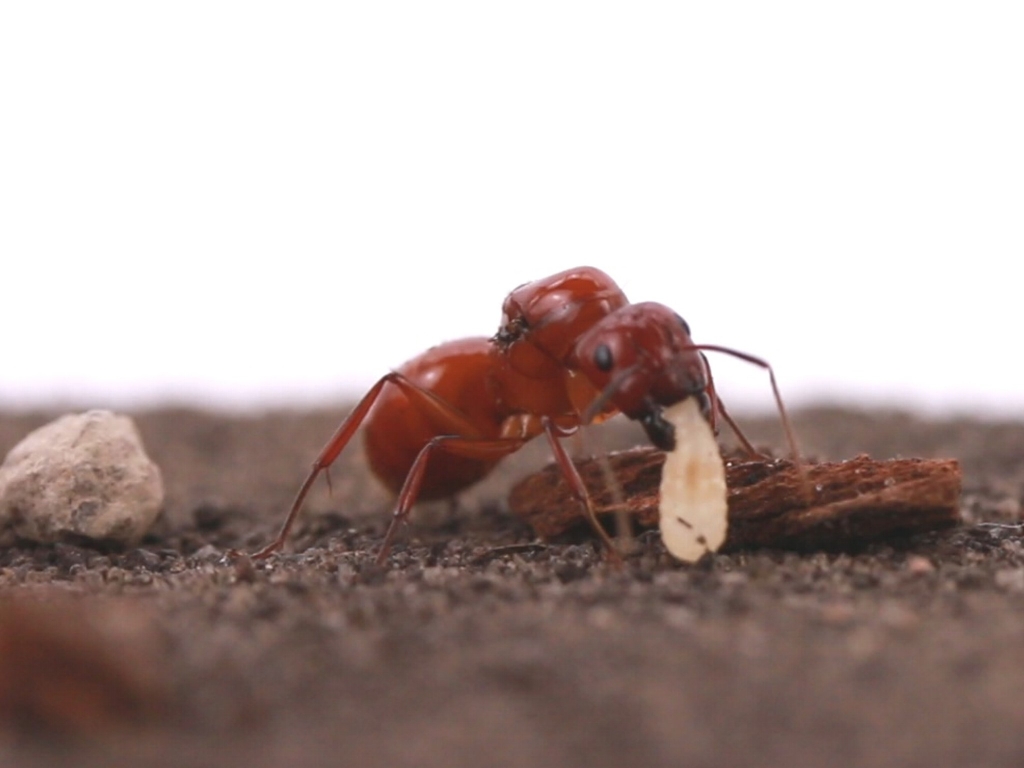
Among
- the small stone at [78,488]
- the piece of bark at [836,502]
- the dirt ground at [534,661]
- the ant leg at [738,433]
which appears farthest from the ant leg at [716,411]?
the small stone at [78,488]

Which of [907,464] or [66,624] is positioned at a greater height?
[66,624]

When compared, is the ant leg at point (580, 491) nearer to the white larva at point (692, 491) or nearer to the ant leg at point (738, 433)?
the white larva at point (692, 491)

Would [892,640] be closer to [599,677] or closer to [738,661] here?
[738,661]

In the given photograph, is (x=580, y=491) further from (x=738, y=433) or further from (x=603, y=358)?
(x=738, y=433)

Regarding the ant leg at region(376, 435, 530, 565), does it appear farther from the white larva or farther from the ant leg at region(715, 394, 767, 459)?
the white larva

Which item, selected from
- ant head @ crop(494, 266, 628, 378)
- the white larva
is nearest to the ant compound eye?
the white larva

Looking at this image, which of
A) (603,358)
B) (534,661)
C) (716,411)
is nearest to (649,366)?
(603,358)

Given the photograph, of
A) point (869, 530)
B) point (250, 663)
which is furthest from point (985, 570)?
point (250, 663)
